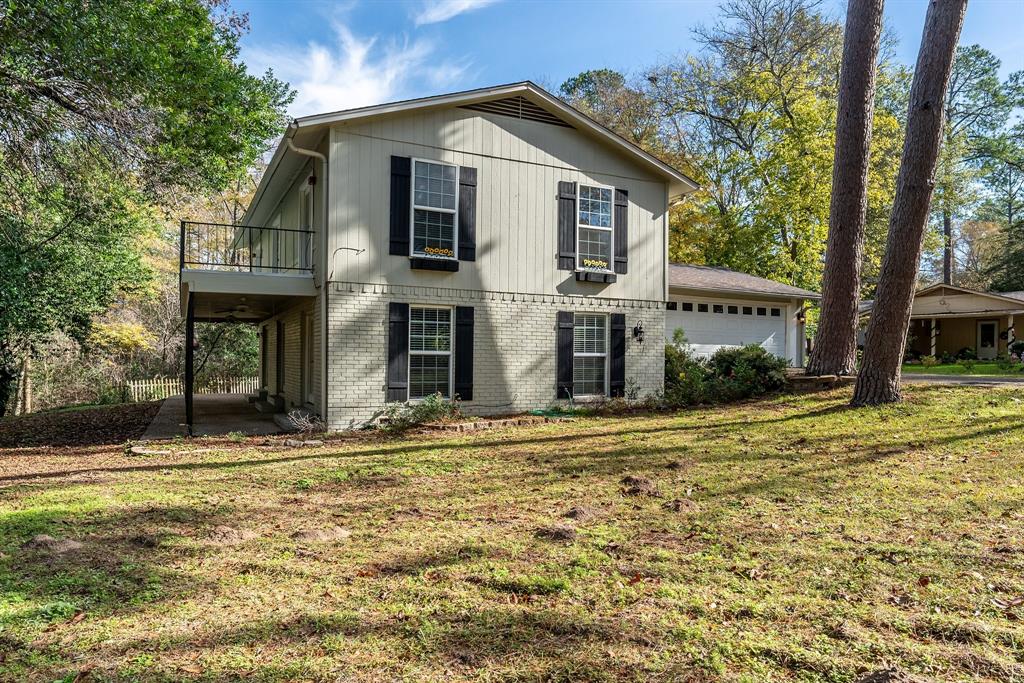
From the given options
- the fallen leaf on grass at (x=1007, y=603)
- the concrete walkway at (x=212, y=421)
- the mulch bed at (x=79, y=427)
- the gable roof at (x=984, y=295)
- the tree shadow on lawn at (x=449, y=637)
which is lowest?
the mulch bed at (x=79, y=427)

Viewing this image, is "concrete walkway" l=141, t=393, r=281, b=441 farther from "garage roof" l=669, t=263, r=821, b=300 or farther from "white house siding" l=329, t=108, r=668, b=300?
"garage roof" l=669, t=263, r=821, b=300

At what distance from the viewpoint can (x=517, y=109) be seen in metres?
11.8

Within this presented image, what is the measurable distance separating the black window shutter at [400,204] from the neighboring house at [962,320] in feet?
72.9

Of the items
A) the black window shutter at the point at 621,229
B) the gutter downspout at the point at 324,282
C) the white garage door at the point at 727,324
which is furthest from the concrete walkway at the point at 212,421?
the white garage door at the point at 727,324

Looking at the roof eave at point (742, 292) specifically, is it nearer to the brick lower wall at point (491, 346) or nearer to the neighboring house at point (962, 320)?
the brick lower wall at point (491, 346)

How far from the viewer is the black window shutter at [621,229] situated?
1262 cm

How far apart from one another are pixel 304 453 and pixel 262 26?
47.5ft

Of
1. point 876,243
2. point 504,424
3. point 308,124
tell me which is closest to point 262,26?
point 308,124

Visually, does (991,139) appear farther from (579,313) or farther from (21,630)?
(21,630)

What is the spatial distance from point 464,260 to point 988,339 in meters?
27.6

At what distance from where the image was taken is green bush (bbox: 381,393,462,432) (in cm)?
1016

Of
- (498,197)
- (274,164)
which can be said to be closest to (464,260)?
(498,197)

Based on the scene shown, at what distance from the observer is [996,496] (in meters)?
5.49

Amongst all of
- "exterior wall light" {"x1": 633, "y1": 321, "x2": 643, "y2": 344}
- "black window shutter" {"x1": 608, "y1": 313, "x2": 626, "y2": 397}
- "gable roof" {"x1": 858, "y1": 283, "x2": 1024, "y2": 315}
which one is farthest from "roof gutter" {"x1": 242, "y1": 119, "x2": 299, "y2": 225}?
"gable roof" {"x1": 858, "y1": 283, "x2": 1024, "y2": 315}
